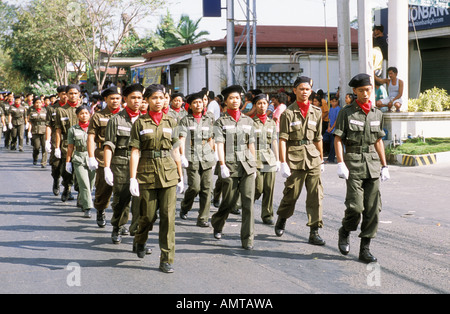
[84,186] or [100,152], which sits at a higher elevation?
[100,152]

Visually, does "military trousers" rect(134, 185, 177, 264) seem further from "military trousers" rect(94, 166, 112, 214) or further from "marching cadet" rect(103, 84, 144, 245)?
"military trousers" rect(94, 166, 112, 214)

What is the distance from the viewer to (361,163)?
6.86 meters

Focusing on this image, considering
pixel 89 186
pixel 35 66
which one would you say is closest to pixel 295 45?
pixel 89 186

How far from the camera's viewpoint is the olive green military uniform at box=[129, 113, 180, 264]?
6508 mm

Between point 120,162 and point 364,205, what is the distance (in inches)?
114

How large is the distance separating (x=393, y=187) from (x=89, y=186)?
5.56 meters

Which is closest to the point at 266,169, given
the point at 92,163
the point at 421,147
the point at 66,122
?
the point at 92,163

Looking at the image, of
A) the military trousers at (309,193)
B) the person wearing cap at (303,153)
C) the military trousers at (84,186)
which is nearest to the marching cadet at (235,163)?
the person wearing cap at (303,153)

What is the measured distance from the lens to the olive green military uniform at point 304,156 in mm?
7754

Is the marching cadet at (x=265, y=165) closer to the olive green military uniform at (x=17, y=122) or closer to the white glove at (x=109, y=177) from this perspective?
the white glove at (x=109, y=177)

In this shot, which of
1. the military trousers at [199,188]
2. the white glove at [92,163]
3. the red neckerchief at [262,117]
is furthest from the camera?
the military trousers at [199,188]

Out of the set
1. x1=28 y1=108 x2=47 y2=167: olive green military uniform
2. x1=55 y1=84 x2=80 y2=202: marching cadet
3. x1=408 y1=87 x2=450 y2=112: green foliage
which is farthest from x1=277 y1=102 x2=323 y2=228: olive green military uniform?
x1=28 y1=108 x2=47 y2=167: olive green military uniform

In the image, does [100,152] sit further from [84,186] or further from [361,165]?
[361,165]

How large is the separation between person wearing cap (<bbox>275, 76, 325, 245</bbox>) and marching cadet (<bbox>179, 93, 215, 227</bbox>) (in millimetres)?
1833
